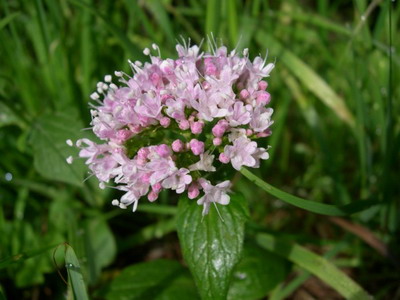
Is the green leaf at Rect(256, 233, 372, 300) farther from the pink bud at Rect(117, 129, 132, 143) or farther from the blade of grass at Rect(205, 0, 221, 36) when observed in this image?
the blade of grass at Rect(205, 0, 221, 36)

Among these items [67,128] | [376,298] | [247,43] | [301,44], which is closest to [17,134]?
[67,128]

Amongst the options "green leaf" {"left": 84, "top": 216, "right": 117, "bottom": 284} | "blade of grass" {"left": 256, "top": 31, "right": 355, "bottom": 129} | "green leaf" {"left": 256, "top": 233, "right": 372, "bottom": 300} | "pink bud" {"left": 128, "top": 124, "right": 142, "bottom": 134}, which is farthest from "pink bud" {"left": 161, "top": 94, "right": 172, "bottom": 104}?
"blade of grass" {"left": 256, "top": 31, "right": 355, "bottom": 129}

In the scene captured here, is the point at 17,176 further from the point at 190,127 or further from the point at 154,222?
the point at 190,127

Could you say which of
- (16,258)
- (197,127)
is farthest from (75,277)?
(197,127)

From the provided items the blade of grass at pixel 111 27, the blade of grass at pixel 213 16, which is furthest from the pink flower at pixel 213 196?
the blade of grass at pixel 213 16

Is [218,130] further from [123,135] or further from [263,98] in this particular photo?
[123,135]

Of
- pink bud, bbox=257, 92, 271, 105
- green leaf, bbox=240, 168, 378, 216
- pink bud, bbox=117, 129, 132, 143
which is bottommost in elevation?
green leaf, bbox=240, 168, 378, 216
